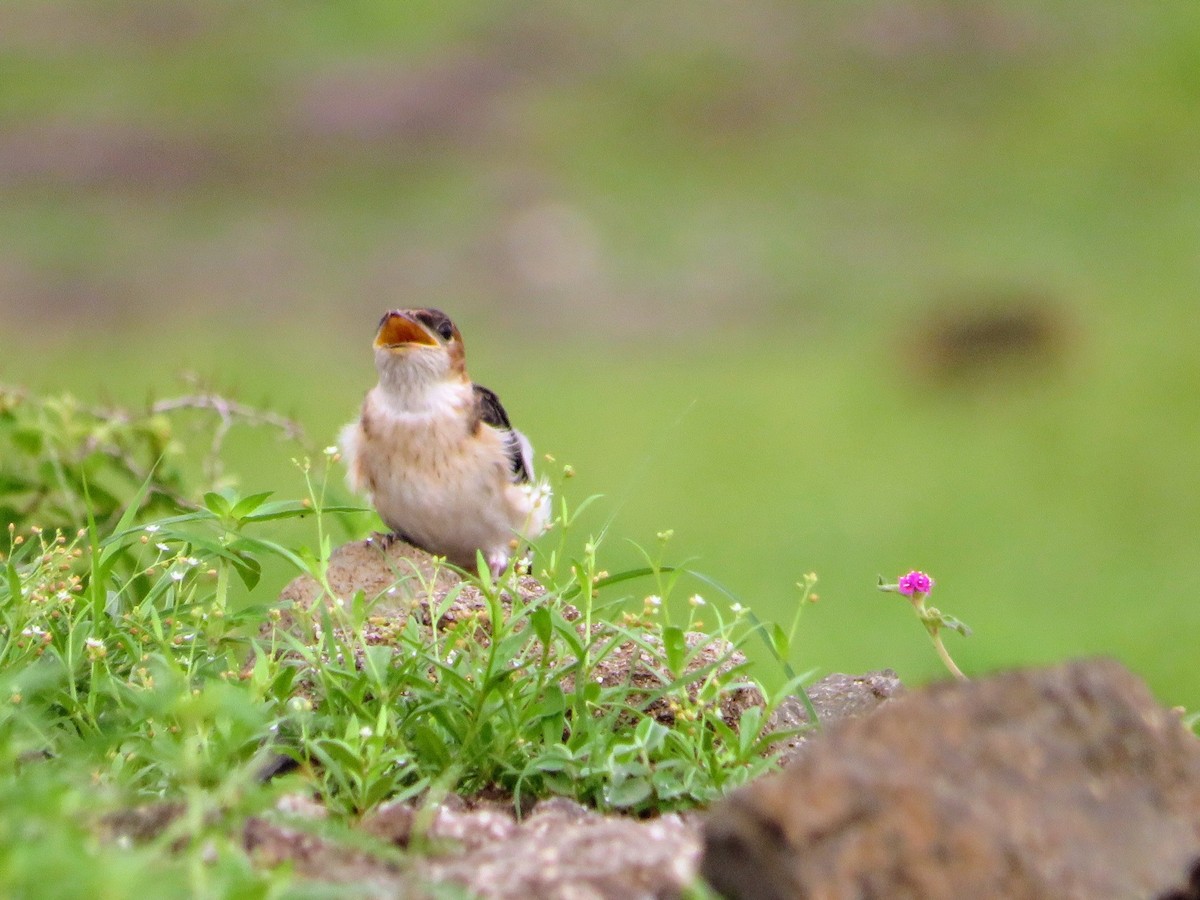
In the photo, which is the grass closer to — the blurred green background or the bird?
the bird

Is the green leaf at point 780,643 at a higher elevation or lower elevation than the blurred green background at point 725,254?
higher

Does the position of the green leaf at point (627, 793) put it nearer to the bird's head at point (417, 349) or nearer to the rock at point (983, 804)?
the rock at point (983, 804)

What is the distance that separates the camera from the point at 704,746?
3531mm

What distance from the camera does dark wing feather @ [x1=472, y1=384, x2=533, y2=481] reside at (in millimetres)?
5824

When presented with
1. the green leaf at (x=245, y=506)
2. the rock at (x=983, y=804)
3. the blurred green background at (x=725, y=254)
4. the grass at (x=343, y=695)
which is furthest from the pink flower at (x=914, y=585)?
the blurred green background at (x=725, y=254)

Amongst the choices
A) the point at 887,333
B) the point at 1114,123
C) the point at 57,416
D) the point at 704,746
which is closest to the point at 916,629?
the point at 887,333

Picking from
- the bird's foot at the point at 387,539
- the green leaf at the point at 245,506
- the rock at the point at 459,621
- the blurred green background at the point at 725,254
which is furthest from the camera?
the blurred green background at the point at 725,254

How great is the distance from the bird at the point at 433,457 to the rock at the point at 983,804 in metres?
2.78

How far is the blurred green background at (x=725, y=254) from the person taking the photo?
14742mm

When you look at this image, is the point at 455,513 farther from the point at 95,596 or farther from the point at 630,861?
the point at 630,861

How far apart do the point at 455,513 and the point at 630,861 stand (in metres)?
2.75

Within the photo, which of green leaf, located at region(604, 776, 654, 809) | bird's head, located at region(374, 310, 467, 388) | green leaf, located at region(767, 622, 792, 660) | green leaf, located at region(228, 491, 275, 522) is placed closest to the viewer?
green leaf, located at region(604, 776, 654, 809)

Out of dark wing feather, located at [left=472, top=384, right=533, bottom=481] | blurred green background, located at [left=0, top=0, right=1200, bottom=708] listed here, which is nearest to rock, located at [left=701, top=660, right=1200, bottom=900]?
dark wing feather, located at [left=472, top=384, right=533, bottom=481]

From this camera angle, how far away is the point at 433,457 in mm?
5555
